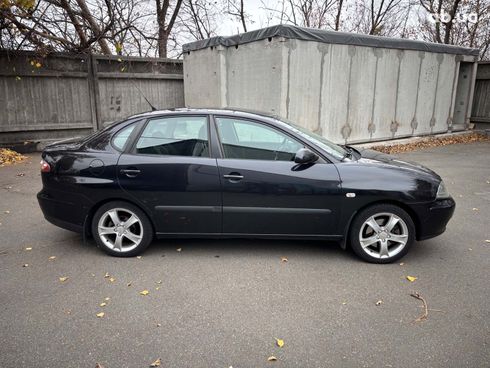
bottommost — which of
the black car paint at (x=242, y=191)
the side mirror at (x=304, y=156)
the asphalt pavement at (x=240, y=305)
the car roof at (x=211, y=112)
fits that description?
the asphalt pavement at (x=240, y=305)

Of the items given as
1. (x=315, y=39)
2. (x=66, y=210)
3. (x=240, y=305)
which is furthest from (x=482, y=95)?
(x=66, y=210)

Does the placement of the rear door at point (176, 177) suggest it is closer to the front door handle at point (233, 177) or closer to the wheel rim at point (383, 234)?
the front door handle at point (233, 177)

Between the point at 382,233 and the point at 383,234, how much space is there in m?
0.01

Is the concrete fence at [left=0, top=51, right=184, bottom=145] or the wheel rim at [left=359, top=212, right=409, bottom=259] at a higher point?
the concrete fence at [left=0, top=51, right=184, bottom=145]

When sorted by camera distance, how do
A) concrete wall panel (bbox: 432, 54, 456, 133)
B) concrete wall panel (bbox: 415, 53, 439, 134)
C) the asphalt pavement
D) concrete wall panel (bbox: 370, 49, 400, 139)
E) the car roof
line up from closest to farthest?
the asphalt pavement < the car roof < concrete wall panel (bbox: 370, 49, 400, 139) < concrete wall panel (bbox: 415, 53, 439, 134) < concrete wall panel (bbox: 432, 54, 456, 133)

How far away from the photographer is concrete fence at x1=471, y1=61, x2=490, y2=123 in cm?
1404

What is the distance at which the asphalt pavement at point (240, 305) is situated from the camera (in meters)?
2.68

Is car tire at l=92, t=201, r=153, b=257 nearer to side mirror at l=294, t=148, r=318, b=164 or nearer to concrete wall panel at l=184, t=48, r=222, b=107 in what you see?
side mirror at l=294, t=148, r=318, b=164

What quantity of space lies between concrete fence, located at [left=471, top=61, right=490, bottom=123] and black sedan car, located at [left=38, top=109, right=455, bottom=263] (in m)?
12.4

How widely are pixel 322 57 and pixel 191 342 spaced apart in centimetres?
815

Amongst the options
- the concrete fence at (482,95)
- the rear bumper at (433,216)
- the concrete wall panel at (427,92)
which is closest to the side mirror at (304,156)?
the rear bumper at (433,216)

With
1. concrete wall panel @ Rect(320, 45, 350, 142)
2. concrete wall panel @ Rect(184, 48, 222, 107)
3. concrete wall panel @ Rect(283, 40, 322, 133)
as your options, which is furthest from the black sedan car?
concrete wall panel @ Rect(184, 48, 222, 107)

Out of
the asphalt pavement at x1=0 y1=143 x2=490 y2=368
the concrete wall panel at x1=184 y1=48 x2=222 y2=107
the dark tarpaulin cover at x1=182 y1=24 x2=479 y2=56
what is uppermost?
the dark tarpaulin cover at x1=182 y1=24 x2=479 y2=56

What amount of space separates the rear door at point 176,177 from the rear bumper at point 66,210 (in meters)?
0.58
